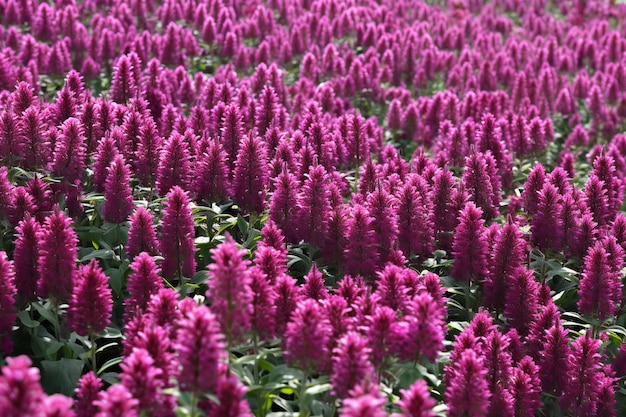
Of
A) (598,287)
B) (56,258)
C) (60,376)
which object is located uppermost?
(56,258)

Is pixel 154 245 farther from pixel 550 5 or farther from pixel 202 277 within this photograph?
pixel 550 5

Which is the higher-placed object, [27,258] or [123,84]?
[123,84]

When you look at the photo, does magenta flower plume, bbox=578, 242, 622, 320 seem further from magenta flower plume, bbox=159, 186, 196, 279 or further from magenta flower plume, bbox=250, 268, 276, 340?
magenta flower plume, bbox=159, 186, 196, 279

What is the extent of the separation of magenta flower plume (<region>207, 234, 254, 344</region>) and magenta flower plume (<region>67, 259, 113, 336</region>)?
2.21ft

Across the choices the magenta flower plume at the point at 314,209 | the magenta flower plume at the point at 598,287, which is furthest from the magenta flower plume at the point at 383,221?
the magenta flower plume at the point at 598,287

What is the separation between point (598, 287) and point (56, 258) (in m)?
3.11

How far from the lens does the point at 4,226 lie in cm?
475

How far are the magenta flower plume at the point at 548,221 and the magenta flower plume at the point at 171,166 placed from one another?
237cm

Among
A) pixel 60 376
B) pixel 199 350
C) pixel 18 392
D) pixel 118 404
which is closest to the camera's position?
pixel 18 392

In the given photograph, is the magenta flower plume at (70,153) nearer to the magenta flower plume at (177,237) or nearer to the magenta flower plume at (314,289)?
the magenta flower plume at (177,237)

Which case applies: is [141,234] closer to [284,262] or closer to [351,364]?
[284,262]

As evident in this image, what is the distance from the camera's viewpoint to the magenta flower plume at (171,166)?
17.2 ft

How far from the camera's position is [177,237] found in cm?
455

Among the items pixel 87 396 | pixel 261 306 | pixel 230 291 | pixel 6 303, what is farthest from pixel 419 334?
pixel 6 303
